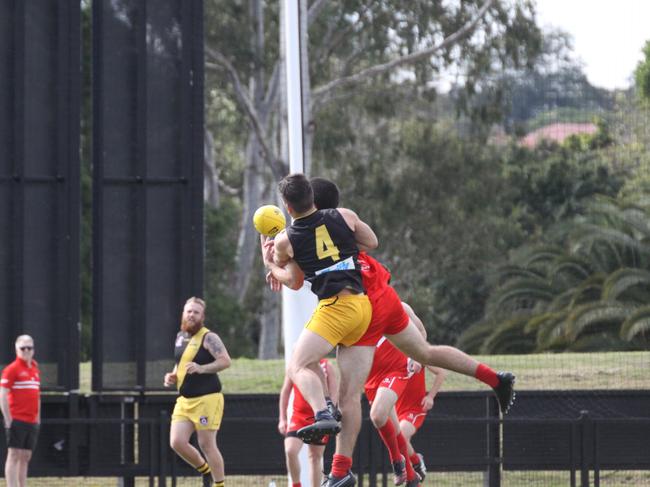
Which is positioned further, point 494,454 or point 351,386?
point 494,454

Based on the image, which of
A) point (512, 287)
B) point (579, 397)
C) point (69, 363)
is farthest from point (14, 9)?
point (512, 287)

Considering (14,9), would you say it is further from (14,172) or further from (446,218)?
(446,218)

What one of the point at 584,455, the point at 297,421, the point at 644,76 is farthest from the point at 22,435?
the point at 644,76

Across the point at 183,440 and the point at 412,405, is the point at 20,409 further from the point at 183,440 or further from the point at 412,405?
the point at 412,405

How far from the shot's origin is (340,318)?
8414mm

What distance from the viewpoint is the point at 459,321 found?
33.9 metres

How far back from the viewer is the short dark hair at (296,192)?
27.3 feet

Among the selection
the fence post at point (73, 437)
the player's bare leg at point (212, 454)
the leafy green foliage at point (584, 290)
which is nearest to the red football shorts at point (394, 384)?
the player's bare leg at point (212, 454)

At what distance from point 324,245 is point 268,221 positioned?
707 millimetres

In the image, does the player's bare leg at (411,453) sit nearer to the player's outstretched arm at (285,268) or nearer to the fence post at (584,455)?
the player's outstretched arm at (285,268)

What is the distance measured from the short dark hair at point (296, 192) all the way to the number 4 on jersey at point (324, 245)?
0.18 meters

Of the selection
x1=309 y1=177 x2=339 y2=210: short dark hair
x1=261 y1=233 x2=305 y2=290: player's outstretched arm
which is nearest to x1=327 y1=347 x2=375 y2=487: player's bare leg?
x1=261 y1=233 x2=305 y2=290: player's outstretched arm

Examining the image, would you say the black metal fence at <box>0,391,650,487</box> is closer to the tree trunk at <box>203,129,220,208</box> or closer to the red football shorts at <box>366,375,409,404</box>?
the red football shorts at <box>366,375,409,404</box>

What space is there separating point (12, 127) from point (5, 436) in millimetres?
3394
